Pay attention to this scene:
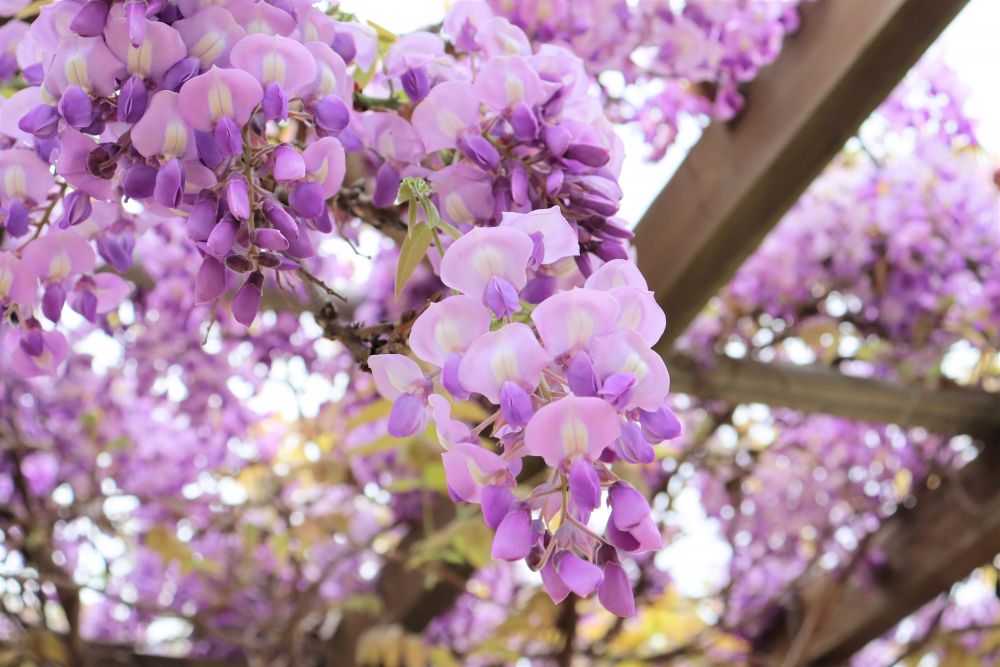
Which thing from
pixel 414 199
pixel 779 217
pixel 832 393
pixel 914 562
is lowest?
pixel 914 562

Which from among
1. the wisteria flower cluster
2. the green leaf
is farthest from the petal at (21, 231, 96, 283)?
the wisteria flower cluster

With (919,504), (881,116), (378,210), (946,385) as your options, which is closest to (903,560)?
(919,504)

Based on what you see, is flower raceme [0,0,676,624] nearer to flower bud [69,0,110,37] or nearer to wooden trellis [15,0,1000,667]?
flower bud [69,0,110,37]

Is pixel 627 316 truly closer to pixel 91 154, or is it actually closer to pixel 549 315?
pixel 549 315

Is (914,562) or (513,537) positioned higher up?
(513,537)

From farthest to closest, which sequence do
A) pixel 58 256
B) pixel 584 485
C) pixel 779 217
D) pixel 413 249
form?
1. pixel 779 217
2. pixel 58 256
3. pixel 413 249
4. pixel 584 485

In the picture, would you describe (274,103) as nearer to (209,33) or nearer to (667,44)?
(209,33)

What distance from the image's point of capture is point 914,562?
90.9 inches

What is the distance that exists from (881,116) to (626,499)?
1.88 meters

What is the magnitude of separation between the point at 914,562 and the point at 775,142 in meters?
1.37

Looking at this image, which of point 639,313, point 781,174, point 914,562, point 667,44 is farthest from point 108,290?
point 914,562

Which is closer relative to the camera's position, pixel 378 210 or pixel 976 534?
pixel 378 210

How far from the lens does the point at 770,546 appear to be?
2844 mm

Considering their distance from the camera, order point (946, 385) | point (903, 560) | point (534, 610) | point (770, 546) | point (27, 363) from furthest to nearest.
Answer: point (770, 546) → point (903, 560) → point (946, 385) → point (534, 610) → point (27, 363)
